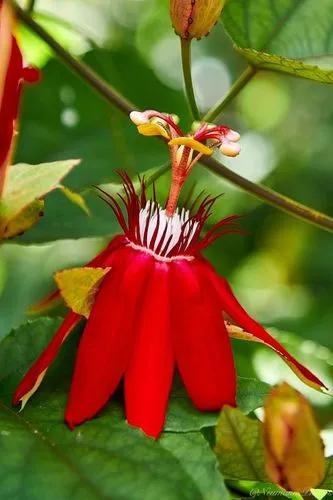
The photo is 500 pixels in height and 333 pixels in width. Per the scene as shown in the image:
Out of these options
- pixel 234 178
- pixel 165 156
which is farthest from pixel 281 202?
pixel 165 156

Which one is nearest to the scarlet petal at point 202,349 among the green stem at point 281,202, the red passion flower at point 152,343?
the red passion flower at point 152,343

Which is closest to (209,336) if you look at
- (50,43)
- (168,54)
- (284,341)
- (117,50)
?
(50,43)

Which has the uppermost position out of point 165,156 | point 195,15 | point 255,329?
point 195,15

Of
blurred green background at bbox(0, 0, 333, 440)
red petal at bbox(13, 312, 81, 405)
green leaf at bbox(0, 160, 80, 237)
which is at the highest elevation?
green leaf at bbox(0, 160, 80, 237)

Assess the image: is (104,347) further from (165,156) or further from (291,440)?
(165,156)

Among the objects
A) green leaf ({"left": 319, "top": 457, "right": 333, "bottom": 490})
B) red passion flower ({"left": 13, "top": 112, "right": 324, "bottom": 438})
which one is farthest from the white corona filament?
green leaf ({"left": 319, "top": 457, "right": 333, "bottom": 490})

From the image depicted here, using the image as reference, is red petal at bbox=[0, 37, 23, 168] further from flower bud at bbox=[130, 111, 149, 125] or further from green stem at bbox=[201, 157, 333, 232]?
green stem at bbox=[201, 157, 333, 232]
